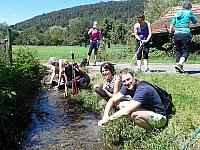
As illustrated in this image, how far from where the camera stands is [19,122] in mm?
8406

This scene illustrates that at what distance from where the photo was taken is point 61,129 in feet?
26.1

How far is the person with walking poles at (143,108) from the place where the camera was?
233 inches

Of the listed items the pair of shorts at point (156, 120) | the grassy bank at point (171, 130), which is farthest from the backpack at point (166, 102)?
the pair of shorts at point (156, 120)

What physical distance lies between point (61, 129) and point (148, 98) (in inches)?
102

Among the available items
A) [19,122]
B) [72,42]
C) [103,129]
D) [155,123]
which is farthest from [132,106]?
[72,42]

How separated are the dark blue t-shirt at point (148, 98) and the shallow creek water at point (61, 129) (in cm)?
117

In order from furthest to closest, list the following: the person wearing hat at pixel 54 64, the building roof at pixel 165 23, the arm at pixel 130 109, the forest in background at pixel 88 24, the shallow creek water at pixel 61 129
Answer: the forest in background at pixel 88 24 < the building roof at pixel 165 23 < the person wearing hat at pixel 54 64 < the shallow creek water at pixel 61 129 < the arm at pixel 130 109

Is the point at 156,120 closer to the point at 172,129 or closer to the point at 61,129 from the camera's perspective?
the point at 172,129

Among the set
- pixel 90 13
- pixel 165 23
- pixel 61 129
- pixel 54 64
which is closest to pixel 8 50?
pixel 54 64

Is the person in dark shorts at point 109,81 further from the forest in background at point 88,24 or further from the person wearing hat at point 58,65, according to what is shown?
the forest in background at point 88,24

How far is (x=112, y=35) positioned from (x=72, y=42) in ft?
57.7

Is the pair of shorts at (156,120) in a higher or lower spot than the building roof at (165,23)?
lower

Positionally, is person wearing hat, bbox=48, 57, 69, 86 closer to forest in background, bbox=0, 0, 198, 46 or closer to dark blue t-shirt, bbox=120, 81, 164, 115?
forest in background, bbox=0, 0, 198, 46

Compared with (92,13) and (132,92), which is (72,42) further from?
(132,92)
